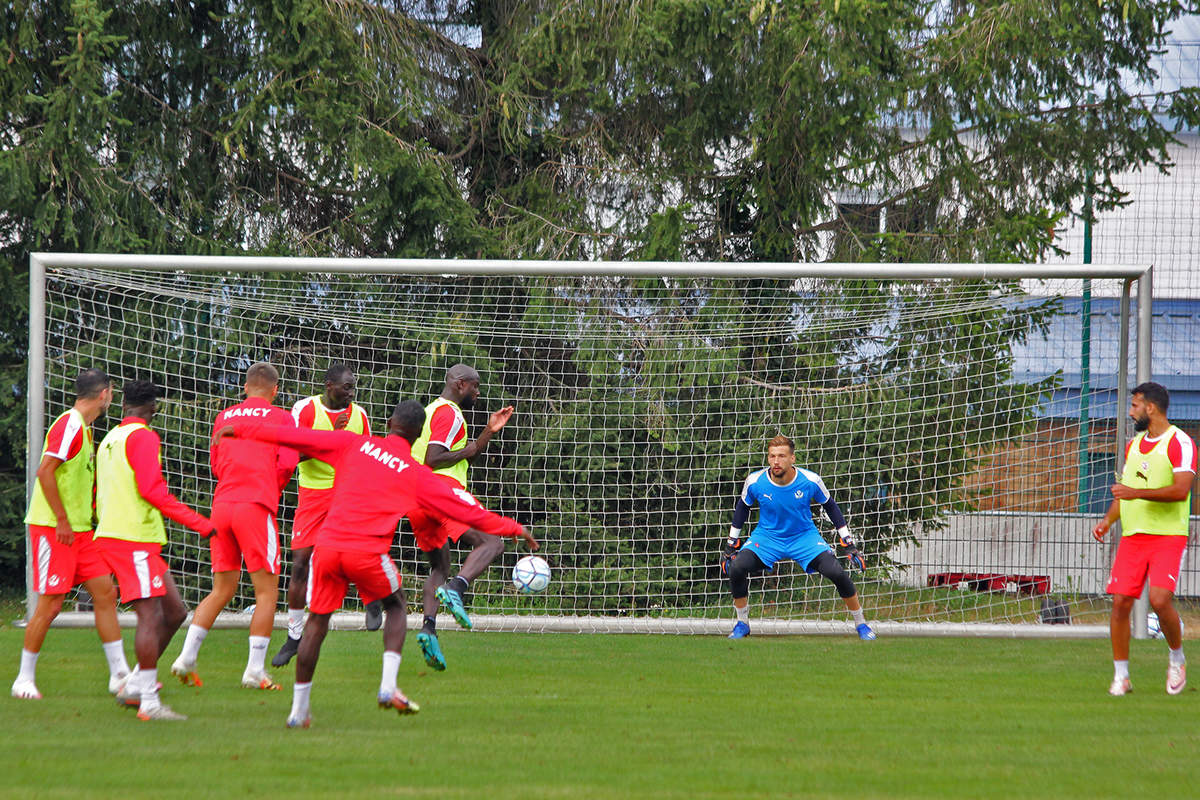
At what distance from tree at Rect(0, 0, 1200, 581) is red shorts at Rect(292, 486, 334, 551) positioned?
421cm

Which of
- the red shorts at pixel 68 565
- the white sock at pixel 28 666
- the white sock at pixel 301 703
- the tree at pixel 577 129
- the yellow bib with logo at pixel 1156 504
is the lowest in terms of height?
the white sock at pixel 28 666

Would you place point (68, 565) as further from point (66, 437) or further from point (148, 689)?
point (148, 689)

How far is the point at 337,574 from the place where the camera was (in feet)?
18.5

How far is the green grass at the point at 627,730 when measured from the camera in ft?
15.0

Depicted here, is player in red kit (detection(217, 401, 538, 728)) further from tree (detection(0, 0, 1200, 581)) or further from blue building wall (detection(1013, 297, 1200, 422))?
blue building wall (detection(1013, 297, 1200, 422))

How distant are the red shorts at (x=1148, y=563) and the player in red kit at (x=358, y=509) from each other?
12.4 feet

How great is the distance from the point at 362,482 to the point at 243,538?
1.61 m

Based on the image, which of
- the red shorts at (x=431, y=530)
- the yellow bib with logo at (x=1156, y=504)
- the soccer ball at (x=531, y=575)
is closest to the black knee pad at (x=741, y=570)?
→ the soccer ball at (x=531, y=575)

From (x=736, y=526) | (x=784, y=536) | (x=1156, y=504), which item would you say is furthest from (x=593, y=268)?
(x=1156, y=504)

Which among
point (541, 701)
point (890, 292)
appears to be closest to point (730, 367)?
point (890, 292)

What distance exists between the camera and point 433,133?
546 inches

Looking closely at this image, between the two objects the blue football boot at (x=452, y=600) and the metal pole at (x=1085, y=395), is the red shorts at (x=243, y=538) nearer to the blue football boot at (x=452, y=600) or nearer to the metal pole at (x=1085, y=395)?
the blue football boot at (x=452, y=600)

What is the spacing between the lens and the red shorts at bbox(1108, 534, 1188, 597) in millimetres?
6988

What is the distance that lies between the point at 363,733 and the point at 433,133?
961 cm
